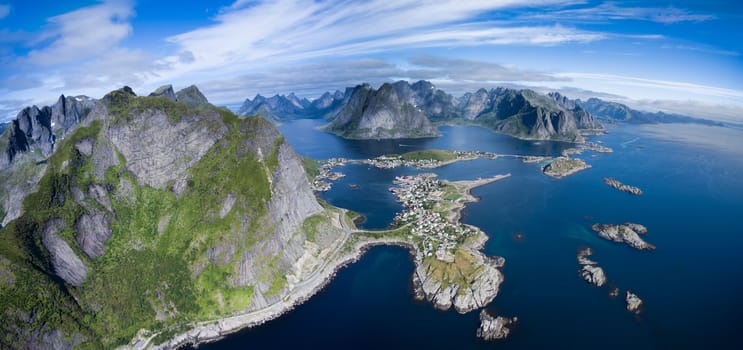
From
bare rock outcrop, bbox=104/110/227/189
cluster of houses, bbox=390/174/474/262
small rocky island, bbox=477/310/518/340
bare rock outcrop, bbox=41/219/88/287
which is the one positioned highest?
bare rock outcrop, bbox=104/110/227/189

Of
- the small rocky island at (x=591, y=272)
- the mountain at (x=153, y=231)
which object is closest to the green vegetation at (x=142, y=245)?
the mountain at (x=153, y=231)

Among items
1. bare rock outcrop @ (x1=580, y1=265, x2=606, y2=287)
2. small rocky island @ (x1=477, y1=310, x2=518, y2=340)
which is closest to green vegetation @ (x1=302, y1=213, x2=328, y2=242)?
small rocky island @ (x1=477, y1=310, x2=518, y2=340)

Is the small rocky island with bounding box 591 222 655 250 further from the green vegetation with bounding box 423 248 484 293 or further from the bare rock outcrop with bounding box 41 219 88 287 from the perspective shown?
the bare rock outcrop with bounding box 41 219 88 287

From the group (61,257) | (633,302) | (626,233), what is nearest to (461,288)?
(633,302)

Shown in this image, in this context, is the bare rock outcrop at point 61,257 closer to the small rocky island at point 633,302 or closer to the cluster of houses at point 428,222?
the cluster of houses at point 428,222

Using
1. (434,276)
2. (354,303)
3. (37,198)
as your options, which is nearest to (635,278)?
(434,276)

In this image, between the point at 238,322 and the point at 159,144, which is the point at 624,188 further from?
the point at 159,144
